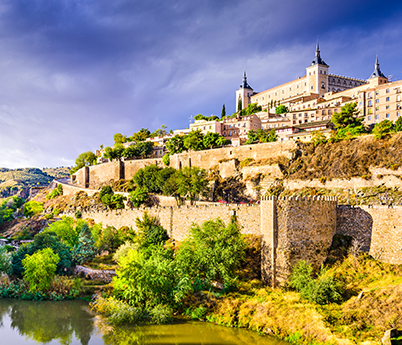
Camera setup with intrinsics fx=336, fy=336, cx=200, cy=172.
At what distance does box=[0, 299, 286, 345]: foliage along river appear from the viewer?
19.8 meters

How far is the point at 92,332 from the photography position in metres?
21.2

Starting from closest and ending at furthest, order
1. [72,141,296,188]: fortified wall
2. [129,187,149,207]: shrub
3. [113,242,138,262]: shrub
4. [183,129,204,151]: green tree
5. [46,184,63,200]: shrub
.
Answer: [113,242,138,262]: shrub
[129,187,149,207]: shrub
[72,141,296,188]: fortified wall
[183,129,204,151]: green tree
[46,184,63,200]: shrub

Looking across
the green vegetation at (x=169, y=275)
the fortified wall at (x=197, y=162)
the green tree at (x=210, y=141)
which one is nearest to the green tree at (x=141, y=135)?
the fortified wall at (x=197, y=162)

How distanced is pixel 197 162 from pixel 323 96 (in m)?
46.8

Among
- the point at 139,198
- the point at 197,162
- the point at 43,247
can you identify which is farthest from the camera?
the point at 197,162

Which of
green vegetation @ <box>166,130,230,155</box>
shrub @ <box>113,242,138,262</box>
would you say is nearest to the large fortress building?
green vegetation @ <box>166,130,230,155</box>

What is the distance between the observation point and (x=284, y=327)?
763 inches

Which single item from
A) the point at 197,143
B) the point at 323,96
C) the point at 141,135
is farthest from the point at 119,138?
the point at 323,96

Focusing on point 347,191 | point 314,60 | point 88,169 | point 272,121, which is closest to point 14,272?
point 347,191

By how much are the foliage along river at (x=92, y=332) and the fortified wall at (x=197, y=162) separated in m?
35.5

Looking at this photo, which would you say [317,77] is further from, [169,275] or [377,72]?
[169,275]

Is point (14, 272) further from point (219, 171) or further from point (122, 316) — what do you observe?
point (219, 171)

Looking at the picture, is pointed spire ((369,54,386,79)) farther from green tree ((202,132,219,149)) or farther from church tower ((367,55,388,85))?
green tree ((202,132,219,149))

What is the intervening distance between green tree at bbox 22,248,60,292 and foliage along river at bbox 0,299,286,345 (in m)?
2.21
